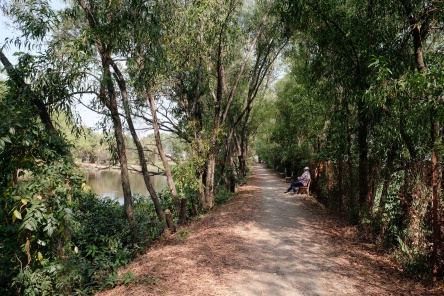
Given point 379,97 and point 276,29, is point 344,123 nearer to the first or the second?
point 379,97

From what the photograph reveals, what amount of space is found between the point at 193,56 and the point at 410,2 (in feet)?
22.8

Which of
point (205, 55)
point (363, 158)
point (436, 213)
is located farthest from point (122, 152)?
point (436, 213)

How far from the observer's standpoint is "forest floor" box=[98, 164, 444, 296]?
14.5 feet

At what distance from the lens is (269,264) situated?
210 inches

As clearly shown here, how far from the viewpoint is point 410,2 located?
554cm

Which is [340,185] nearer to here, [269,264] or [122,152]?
[269,264]

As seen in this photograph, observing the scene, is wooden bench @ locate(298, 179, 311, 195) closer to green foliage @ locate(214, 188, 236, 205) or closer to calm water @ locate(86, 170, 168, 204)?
green foliage @ locate(214, 188, 236, 205)

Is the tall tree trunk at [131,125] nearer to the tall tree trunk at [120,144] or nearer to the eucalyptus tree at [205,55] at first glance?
the tall tree trunk at [120,144]

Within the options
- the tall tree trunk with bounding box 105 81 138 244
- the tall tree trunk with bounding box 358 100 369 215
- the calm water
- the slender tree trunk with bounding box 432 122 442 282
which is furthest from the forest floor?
the calm water

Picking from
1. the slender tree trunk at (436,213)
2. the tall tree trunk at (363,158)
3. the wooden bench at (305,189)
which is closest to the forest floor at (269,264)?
the slender tree trunk at (436,213)

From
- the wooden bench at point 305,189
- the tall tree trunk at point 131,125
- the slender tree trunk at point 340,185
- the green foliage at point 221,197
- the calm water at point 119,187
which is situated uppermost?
the tall tree trunk at point 131,125

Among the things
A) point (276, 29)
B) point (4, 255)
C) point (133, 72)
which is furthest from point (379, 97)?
point (276, 29)

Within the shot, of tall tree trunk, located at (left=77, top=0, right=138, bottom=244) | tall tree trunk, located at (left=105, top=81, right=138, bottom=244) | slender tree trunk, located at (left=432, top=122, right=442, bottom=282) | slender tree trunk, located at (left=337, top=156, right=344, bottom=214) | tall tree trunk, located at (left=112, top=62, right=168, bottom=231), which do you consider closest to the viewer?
slender tree trunk, located at (left=432, top=122, right=442, bottom=282)

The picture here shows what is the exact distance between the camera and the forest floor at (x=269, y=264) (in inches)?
174
